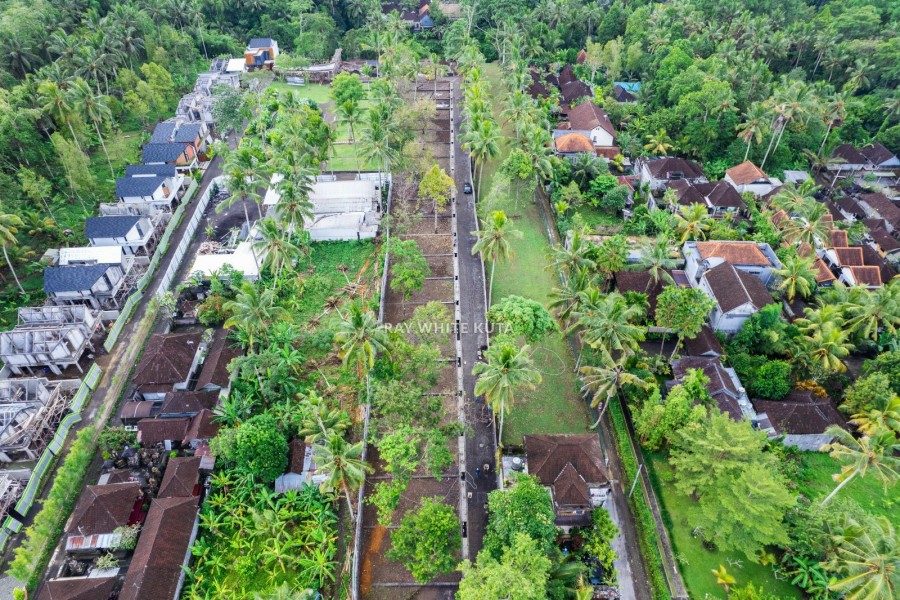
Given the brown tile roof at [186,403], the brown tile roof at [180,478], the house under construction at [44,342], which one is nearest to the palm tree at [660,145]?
the brown tile roof at [186,403]

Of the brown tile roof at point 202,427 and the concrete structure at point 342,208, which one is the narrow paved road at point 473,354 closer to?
the concrete structure at point 342,208

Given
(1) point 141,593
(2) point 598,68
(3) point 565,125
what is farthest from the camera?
(2) point 598,68

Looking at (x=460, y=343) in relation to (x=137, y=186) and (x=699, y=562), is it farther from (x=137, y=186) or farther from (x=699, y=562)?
(x=137, y=186)

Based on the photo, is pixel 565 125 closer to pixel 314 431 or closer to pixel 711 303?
pixel 711 303

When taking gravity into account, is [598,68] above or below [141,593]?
above

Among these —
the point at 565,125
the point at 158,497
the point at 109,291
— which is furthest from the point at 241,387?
the point at 565,125

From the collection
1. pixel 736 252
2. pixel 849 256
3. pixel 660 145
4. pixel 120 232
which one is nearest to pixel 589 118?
pixel 660 145

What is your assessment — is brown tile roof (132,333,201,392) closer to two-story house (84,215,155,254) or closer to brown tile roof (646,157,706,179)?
two-story house (84,215,155,254)
